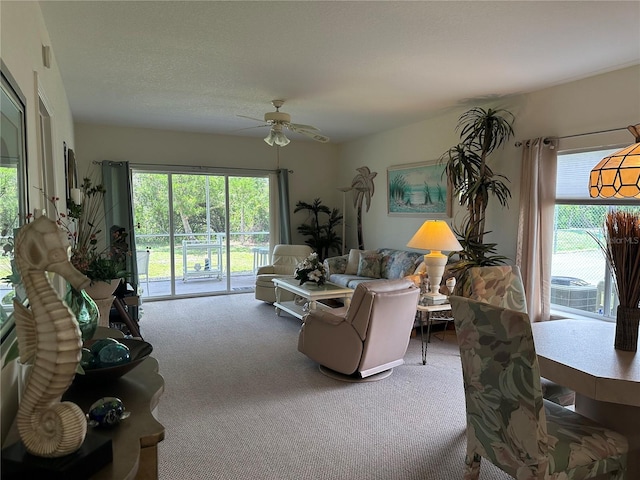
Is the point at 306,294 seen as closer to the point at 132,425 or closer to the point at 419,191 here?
the point at 419,191

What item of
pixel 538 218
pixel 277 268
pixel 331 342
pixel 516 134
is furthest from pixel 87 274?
pixel 516 134

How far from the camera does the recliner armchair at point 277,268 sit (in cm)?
600

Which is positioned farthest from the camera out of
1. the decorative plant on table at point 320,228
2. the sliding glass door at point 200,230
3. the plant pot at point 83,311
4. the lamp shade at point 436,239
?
the decorative plant on table at point 320,228

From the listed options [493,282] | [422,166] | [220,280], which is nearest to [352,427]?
[493,282]

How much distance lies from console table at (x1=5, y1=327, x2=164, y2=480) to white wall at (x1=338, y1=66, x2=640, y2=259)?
3853 millimetres

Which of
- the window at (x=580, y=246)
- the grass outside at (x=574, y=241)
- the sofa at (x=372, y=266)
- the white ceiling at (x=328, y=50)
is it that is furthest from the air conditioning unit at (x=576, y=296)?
the white ceiling at (x=328, y=50)

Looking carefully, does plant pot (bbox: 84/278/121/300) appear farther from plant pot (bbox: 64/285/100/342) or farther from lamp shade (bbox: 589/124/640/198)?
lamp shade (bbox: 589/124/640/198)

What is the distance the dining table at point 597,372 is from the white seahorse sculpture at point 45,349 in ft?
5.94

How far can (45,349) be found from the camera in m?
0.89

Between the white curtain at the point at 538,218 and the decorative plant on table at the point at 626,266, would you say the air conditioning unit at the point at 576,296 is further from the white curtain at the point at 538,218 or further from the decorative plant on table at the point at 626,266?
the decorative plant on table at the point at 626,266

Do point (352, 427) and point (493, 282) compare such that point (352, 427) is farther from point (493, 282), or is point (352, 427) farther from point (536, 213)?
point (536, 213)

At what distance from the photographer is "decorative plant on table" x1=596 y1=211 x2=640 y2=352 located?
189 centimetres

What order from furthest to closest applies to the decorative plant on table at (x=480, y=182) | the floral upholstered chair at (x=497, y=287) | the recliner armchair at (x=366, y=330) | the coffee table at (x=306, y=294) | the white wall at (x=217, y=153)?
the white wall at (x=217, y=153), the coffee table at (x=306, y=294), the decorative plant on table at (x=480, y=182), the recliner armchair at (x=366, y=330), the floral upholstered chair at (x=497, y=287)

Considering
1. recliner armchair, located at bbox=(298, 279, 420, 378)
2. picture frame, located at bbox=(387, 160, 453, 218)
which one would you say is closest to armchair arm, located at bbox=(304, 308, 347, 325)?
recliner armchair, located at bbox=(298, 279, 420, 378)
